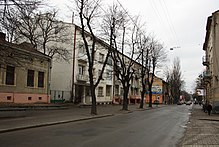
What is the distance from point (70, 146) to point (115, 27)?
86.1ft

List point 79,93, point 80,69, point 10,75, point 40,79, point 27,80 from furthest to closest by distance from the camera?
1. point 80,69
2. point 79,93
3. point 40,79
4. point 27,80
5. point 10,75

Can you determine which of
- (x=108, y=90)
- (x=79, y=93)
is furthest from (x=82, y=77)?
(x=108, y=90)

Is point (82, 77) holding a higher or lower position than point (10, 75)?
higher

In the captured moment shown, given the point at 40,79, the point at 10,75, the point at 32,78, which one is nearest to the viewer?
the point at 10,75

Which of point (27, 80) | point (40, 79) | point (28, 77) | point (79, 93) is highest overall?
point (28, 77)

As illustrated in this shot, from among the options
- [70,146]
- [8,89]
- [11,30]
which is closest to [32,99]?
[8,89]

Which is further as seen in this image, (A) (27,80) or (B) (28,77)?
(B) (28,77)

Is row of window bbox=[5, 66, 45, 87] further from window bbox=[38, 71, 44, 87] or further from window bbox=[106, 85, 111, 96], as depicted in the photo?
window bbox=[106, 85, 111, 96]

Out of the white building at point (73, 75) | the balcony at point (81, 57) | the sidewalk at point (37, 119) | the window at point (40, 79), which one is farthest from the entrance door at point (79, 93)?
the sidewalk at point (37, 119)

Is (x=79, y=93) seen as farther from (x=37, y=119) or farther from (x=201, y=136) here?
(x=201, y=136)

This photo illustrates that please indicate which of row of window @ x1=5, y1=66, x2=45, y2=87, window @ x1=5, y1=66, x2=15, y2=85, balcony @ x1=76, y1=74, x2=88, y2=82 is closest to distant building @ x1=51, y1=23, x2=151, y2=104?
balcony @ x1=76, y1=74, x2=88, y2=82

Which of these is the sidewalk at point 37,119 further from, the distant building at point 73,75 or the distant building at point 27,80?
the distant building at point 73,75

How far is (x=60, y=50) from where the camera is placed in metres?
45.2

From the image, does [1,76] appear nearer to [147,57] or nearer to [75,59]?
[75,59]
